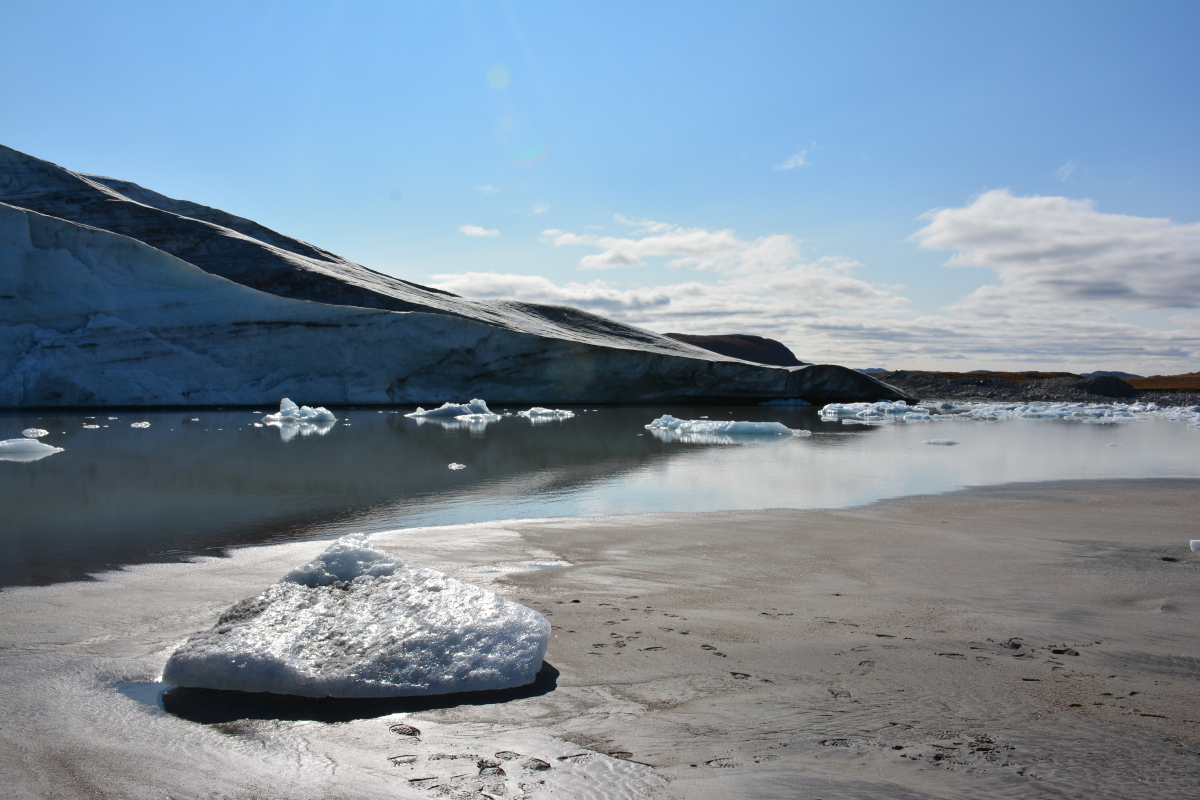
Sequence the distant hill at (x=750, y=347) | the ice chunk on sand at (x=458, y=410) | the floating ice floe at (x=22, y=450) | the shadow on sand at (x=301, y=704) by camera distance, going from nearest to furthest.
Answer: the shadow on sand at (x=301, y=704) → the floating ice floe at (x=22, y=450) → the ice chunk on sand at (x=458, y=410) → the distant hill at (x=750, y=347)

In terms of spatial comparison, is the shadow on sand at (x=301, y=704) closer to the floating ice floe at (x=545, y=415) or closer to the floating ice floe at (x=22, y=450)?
the floating ice floe at (x=22, y=450)

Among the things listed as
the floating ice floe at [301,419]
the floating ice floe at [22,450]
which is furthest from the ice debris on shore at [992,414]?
the floating ice floe at [22,450]

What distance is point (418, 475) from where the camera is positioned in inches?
285

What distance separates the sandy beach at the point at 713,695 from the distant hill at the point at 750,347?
65845mm

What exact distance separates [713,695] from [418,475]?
225 inches

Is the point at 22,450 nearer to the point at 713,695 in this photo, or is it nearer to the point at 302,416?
the point at 302,416

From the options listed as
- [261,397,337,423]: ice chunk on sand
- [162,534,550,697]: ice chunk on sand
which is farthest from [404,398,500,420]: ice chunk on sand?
[162,534,550,697]: ice chunk on sand

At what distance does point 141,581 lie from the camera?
3.17m

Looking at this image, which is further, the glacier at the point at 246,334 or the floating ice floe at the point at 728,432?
the glacier at the point at 246,334

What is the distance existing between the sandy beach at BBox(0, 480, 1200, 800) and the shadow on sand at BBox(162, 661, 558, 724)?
0.01 metres

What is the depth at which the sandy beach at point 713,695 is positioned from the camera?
150 centimetres

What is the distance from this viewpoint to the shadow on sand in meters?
1.84

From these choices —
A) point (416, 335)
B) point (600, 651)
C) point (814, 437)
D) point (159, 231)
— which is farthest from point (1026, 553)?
point (159, 231)

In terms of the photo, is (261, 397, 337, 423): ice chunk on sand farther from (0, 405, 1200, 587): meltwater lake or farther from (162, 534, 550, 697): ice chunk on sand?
(162, 534, 550, 697): ice chunk on sand
